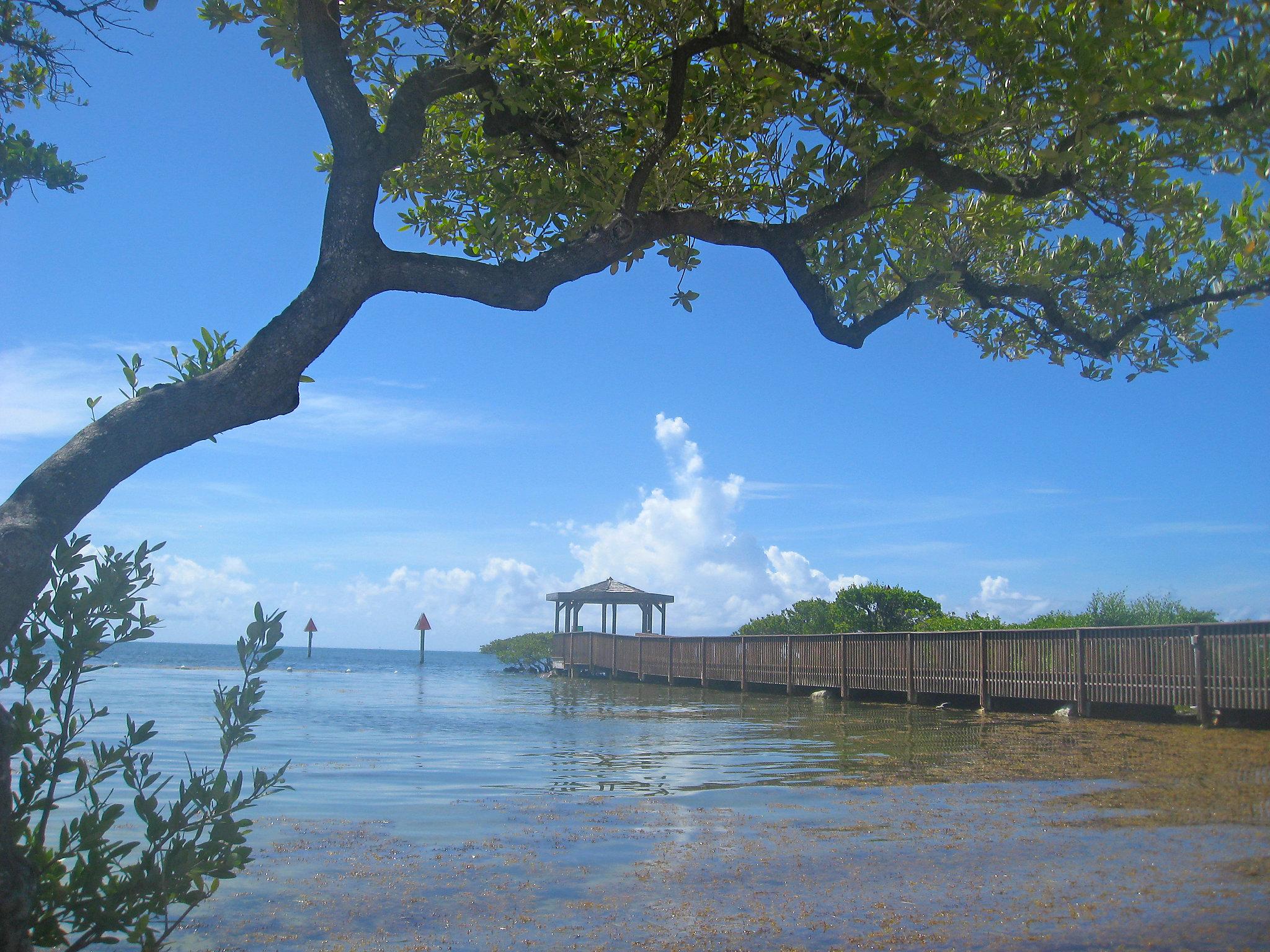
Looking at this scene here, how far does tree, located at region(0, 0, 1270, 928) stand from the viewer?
3.79 metres

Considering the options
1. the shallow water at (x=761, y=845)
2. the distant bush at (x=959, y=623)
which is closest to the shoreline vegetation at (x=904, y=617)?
the distant bush at (x=959, y=623)

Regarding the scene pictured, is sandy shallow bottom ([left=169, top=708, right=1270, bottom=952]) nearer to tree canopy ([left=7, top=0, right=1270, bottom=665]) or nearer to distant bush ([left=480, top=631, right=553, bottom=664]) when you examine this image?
tree canopy ([left=7, top=0, right=1270, bottom=665])

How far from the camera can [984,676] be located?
1622cm

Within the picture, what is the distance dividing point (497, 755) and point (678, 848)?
214 inches

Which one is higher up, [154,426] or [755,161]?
[755,161]

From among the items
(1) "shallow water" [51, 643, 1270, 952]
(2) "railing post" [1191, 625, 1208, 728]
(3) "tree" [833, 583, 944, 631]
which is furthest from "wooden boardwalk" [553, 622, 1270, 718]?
(3) "tree" [833, 583, 944, 631]

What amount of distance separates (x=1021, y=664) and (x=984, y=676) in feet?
2.99

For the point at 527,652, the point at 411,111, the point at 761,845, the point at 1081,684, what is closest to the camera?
the point at 411,111

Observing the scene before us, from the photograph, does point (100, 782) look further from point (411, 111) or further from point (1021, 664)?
point (1021, 664)

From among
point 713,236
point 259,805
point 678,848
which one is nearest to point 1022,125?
point 713,236

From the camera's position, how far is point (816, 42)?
16.2ft

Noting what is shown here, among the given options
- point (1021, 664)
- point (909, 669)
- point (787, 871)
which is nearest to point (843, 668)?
point (909, 669)

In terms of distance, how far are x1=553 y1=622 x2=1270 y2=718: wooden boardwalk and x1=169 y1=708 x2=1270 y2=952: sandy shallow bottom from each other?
181 inches

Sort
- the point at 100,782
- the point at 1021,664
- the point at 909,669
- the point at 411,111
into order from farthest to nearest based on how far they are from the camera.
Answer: the point at 909,669
the point at 1021,664
the point at 411,111
the point at 100,782
